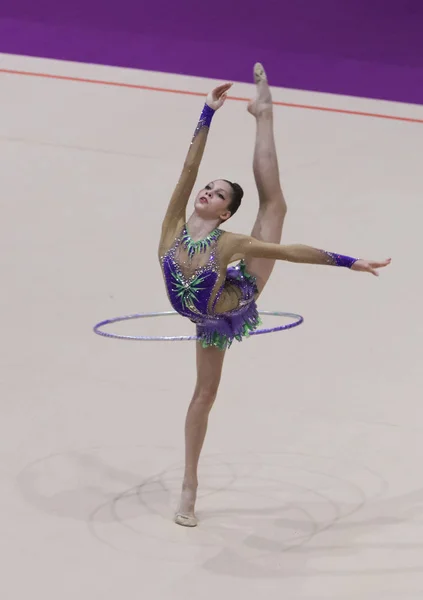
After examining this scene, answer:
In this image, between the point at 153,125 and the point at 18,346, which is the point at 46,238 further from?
the point at 153,125

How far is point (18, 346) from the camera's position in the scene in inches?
191

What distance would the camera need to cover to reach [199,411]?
3748 millimetres

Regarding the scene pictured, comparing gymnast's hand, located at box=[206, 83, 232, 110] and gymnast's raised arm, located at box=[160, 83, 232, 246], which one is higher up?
gymnast's hand, located at box=[206, 83, 232, 110]

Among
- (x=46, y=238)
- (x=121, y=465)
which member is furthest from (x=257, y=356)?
(x=46, y=238)

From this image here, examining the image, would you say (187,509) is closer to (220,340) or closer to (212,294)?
(220,340)

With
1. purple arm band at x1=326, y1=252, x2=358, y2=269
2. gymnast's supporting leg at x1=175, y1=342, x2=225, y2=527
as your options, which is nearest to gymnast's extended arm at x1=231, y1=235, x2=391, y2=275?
purple arm band at x1=326, y1=252, x2=358, y2=269

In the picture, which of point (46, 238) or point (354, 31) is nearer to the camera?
point (46, 238)

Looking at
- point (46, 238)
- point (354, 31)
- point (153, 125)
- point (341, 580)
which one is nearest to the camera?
point (341, 580)

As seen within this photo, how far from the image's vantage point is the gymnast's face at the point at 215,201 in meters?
3.59

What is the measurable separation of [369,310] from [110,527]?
2142 mm

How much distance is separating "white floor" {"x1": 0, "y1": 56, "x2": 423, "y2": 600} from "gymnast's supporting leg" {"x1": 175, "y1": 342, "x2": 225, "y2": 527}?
15cm

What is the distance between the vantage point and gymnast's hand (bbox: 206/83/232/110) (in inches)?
145

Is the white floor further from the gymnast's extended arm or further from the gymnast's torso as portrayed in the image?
the gymnast's extended arm

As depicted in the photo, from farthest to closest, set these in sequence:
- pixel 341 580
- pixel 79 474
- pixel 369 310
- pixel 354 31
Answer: pixel 354 31 < pixel 369 310 < pixel 79 474 < pixel 341 580
